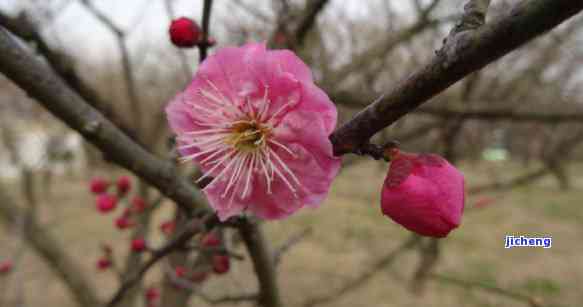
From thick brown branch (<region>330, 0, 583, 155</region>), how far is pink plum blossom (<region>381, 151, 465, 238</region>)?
0.13 m

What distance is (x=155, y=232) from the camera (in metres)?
7.78

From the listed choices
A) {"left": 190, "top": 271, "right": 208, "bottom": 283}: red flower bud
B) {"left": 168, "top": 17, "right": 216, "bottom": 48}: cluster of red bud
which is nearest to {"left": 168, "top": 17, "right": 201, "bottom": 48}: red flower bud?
{"left": 168, "top": 17, "right": 216, "bottom": 48}: cluster of red bud

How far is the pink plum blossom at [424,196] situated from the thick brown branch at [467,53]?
0.43 feet

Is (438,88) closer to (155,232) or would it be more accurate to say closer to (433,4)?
(433,4)

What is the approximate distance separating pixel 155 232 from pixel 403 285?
4367mm

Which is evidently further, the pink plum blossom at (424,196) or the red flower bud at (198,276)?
the red flower bud at (198,276)

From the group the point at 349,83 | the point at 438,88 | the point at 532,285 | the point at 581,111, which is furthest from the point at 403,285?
the point at 438,88

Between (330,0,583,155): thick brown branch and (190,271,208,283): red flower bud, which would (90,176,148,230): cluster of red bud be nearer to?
(190,271,208,283): red flower bud

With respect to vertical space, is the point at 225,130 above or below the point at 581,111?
above

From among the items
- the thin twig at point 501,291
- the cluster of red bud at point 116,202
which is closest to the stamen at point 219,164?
the cluster of red bud at point 116,202

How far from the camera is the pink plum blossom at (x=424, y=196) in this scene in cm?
68

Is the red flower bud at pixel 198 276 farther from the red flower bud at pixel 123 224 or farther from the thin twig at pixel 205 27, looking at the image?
the thin twig at pixel 205 27

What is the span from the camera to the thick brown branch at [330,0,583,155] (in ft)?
1.42

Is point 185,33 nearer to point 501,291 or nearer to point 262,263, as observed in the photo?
point 262,263
